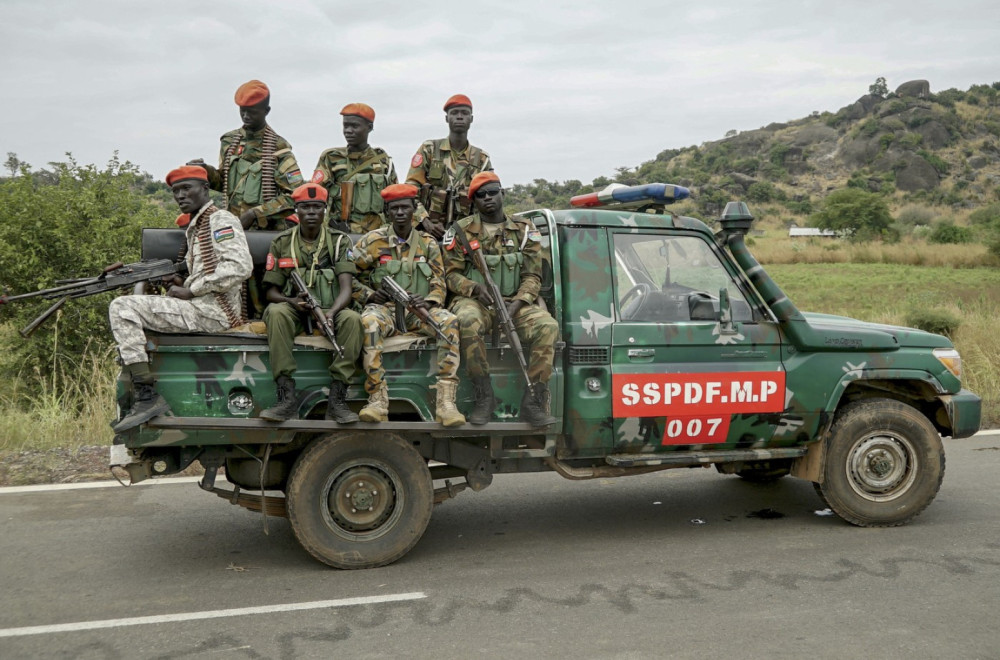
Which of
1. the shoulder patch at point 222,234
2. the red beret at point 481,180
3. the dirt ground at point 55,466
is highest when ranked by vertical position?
the red beret at point 481,180

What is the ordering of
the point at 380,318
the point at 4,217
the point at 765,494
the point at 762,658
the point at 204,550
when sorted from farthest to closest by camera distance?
the point at 4,217 → the point at 765,494 → the point at 204,550 → the point at 380,318 → the point at 762,658

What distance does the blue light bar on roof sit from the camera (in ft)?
18.7

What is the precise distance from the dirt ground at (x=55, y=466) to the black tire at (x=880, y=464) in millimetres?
5106

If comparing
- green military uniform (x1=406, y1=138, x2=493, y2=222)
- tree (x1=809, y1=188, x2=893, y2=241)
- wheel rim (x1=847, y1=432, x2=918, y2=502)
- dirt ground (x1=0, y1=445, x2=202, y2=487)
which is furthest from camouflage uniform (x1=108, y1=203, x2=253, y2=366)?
tree (x1=809, y1=188, x2=893, y2=241)

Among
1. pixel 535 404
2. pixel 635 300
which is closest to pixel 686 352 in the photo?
pixel 635 300

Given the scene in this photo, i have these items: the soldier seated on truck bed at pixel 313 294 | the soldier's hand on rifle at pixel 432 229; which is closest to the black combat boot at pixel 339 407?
the soldier seated on truck bed at pixel 313 294

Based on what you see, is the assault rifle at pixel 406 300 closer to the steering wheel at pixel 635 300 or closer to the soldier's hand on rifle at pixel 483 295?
the soldier's hand on rifle at pixel 483 295

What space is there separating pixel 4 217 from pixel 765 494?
347 inches

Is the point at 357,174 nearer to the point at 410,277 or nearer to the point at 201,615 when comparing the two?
the point at 410,277

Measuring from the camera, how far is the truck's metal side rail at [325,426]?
4.77 metres

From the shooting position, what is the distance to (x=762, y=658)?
3.94 meters

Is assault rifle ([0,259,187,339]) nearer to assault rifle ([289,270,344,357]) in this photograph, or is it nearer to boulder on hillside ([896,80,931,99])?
assault rifle ([289,270,344,357])

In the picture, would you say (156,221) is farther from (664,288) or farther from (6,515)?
(664,288)

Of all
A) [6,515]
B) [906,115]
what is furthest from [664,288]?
[906,115]
